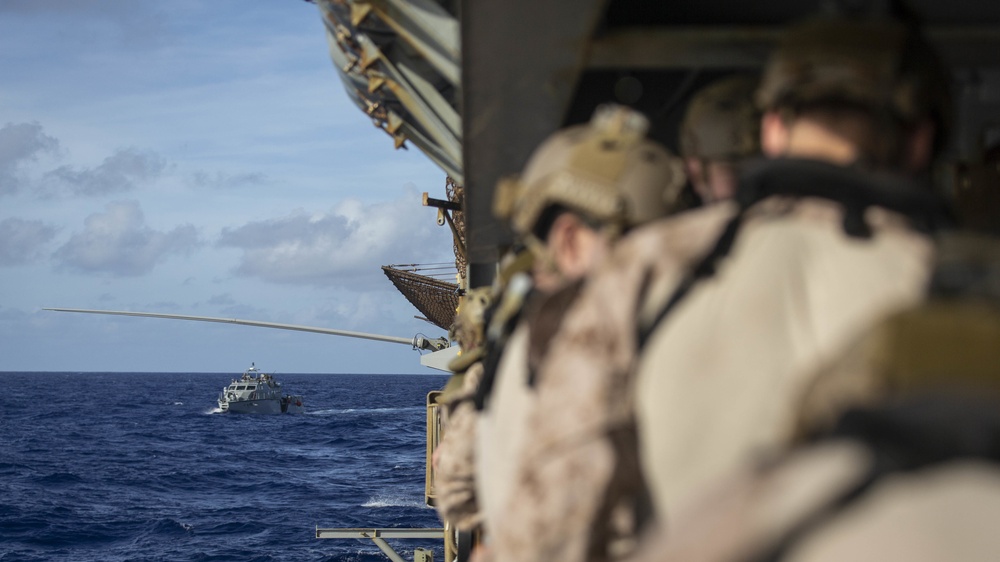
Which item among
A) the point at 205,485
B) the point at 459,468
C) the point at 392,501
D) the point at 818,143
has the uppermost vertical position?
the point at 818,143

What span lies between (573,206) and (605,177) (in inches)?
3.3

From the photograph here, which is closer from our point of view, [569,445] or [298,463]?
[569,445]

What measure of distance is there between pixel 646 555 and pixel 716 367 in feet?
1.50

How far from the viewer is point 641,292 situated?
1.88 meters

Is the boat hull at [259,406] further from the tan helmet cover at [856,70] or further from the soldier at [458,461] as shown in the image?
the tan helmet cover at [856,70]

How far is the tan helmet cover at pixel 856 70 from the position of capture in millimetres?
1940

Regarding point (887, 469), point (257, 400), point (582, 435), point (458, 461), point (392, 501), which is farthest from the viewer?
point (257, 400)

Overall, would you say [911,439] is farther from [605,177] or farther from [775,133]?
[605,177]

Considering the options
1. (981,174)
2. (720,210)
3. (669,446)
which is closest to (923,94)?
(720,210)

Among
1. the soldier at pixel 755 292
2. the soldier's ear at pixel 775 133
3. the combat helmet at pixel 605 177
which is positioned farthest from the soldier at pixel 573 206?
the soldier's ear at pixel 775 133

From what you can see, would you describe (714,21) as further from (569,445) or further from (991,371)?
(991,371)

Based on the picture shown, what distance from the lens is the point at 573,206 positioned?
94.1 inches

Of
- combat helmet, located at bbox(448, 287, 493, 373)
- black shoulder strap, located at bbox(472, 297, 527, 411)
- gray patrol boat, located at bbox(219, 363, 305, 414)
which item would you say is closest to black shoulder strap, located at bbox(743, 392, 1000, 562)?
black shoulder strap, located at bbox(472, 297, 527, 411)

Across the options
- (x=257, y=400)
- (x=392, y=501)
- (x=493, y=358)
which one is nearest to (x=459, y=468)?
(x=493, y=358)
